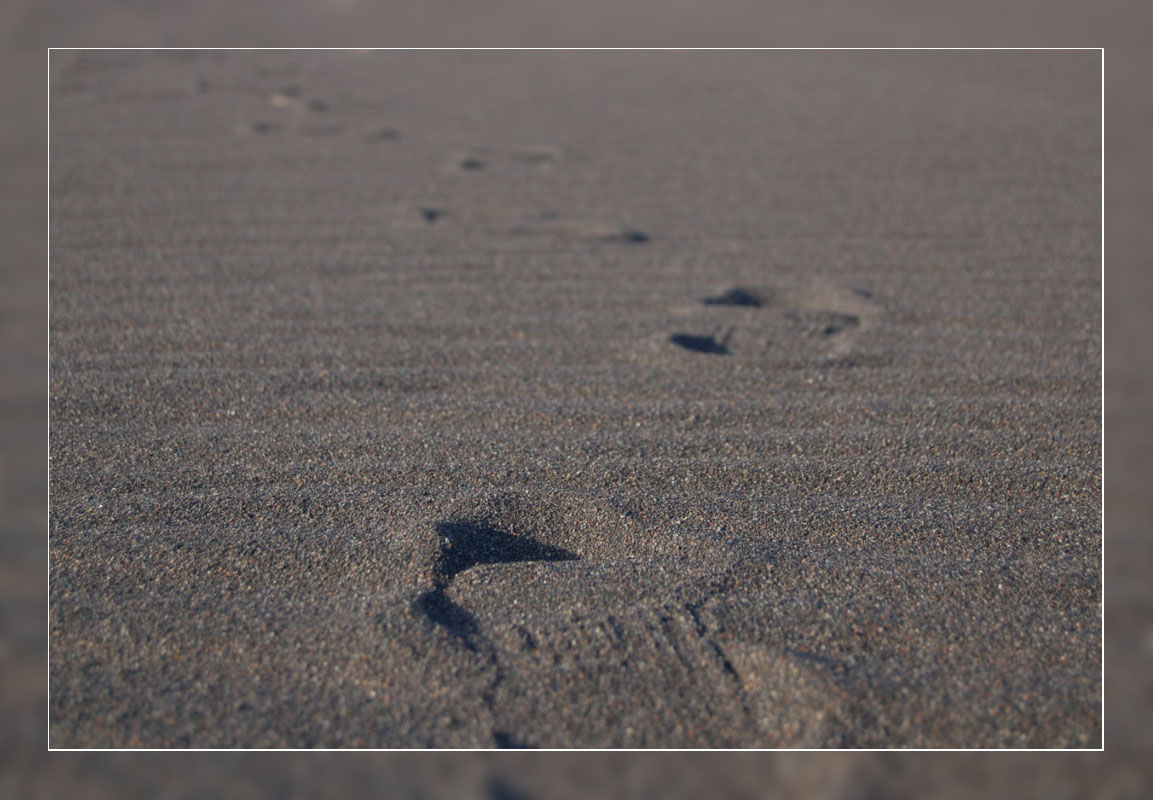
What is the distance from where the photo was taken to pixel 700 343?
8.32 ft

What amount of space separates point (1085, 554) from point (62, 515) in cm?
188

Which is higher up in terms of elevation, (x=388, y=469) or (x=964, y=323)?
(x=964, y=323)

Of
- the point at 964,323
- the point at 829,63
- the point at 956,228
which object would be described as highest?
the point at 829,63

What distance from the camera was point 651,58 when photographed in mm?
6812

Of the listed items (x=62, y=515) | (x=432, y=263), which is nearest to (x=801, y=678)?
(x=62, y=515)

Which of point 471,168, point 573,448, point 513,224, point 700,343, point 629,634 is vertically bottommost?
point 629,634

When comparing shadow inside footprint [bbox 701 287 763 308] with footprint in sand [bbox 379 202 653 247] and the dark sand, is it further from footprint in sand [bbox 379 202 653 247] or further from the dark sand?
footprint in sand [bbox 379 202 653 247]

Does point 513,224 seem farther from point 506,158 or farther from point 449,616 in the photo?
point 449,616

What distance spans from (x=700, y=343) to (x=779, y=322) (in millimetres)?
273

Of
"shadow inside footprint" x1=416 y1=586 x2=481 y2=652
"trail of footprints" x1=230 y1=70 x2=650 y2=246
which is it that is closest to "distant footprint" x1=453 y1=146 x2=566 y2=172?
"trail of footprints" x1=230 y1=70 x2=650 y2=246

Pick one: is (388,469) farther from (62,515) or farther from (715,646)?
(715,646)

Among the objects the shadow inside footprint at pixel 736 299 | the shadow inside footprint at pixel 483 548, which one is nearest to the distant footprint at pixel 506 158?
the shadow inside footprint at pixel 736 299

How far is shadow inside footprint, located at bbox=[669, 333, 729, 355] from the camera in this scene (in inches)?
97.7

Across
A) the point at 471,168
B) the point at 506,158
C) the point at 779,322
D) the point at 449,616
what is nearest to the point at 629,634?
the point at 449,616
